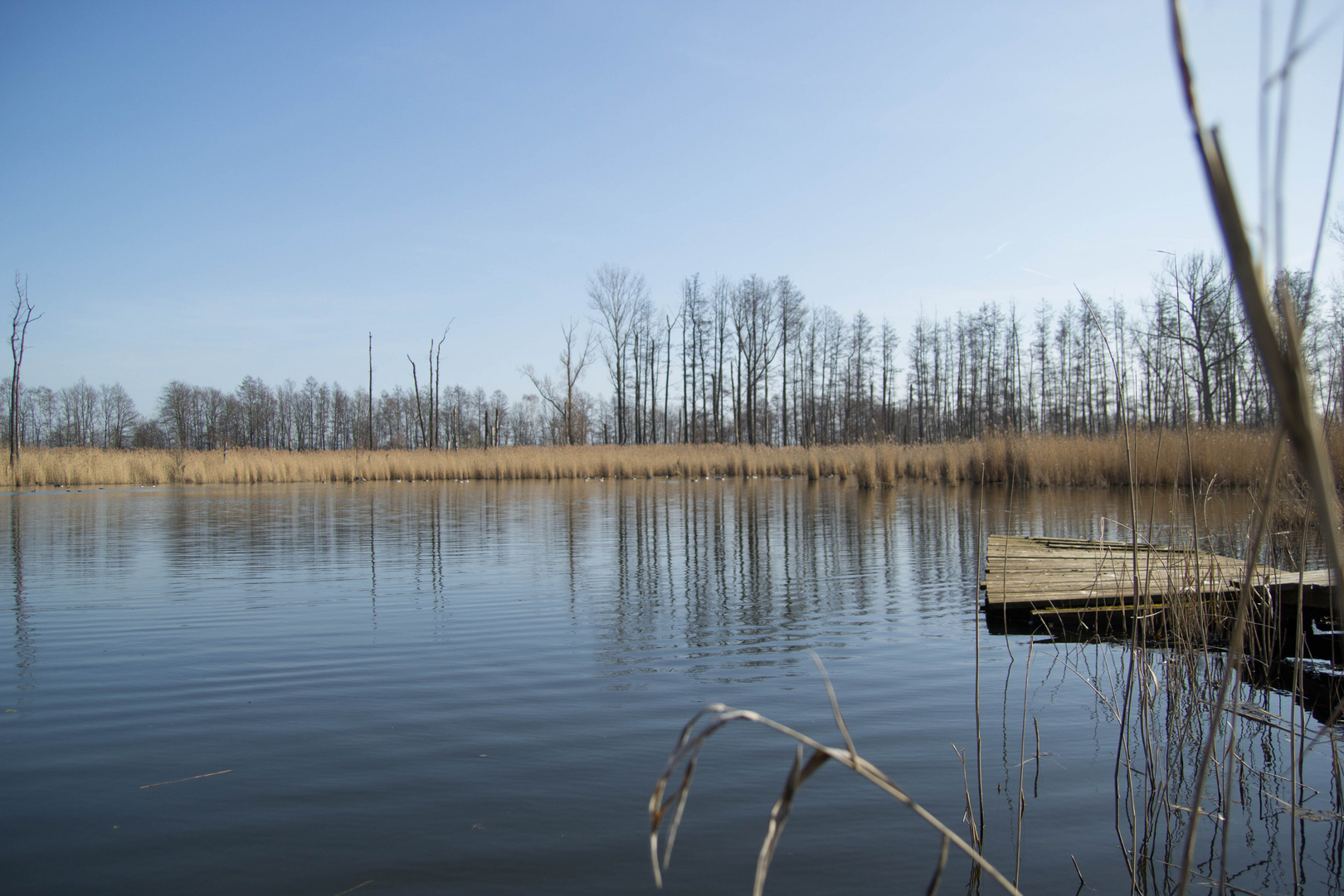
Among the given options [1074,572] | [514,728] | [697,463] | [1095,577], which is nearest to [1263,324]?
[514,728]

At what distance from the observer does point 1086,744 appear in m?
3.25

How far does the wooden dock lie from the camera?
4.31 meters

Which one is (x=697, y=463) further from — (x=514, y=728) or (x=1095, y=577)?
(x=514, y=728)

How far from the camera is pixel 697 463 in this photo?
28.8 meters

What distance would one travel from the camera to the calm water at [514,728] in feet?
7.75

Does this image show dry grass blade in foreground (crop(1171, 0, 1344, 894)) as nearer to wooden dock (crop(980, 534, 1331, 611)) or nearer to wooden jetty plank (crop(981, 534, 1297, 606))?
wooden dock (crop(980, 534, 1331, 611))

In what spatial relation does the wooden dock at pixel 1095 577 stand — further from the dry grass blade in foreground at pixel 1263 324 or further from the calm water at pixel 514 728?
the dry grass blade in foreground at pixel 1263 324

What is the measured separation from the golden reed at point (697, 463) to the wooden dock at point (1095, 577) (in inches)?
345

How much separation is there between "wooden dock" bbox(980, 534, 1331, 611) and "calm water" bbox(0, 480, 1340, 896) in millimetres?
421

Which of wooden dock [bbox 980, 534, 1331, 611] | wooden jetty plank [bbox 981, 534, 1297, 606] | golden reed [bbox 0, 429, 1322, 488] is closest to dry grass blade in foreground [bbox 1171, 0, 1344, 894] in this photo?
wooden dock [bbox 980, 534, 1331, 611]

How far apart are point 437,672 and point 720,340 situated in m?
44.0

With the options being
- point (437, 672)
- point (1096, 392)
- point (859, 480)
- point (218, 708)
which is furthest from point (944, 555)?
point (1096, 392)

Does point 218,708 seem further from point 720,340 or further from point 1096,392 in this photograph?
point 1096,392

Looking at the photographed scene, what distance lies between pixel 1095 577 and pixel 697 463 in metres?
24.7
